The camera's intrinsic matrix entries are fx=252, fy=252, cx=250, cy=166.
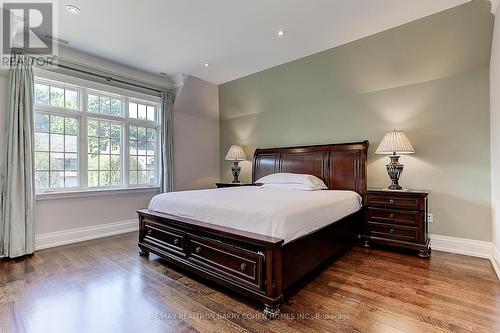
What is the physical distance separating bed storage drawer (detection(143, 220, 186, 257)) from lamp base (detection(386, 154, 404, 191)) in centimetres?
265

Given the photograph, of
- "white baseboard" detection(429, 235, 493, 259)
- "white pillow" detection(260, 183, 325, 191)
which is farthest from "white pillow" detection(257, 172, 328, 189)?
"white baseboard" detection(429, 235, 493, 259)

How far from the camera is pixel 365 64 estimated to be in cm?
342

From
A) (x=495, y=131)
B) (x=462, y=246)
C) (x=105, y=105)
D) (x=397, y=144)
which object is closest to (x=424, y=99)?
(x=397, y=144)

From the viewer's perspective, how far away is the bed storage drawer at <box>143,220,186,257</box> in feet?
8.19

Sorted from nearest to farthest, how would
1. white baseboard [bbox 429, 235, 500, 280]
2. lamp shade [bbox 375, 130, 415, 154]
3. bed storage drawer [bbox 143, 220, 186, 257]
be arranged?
bed storage drawer [bbox 143, 220, 186, 257] → white baseboard [bbox 429, 235, 500, 280] → lamp shade [bbox 375, 130, 415, 154]

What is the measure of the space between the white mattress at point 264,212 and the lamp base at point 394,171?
0.77 m

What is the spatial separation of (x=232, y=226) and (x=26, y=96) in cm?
307

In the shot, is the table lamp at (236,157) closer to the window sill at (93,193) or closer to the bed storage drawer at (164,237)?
the window sill at (93,193)

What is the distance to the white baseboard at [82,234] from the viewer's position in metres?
3.31

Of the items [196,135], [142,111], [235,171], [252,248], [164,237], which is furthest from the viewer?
[196,135]

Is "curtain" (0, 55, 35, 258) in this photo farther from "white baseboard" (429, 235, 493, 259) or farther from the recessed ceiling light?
"white baseboard" (429, 235, 493, 259)

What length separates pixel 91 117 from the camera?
3.86m

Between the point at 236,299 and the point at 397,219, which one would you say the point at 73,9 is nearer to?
the point at 236,299

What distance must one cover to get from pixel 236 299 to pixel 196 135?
3795 mm
